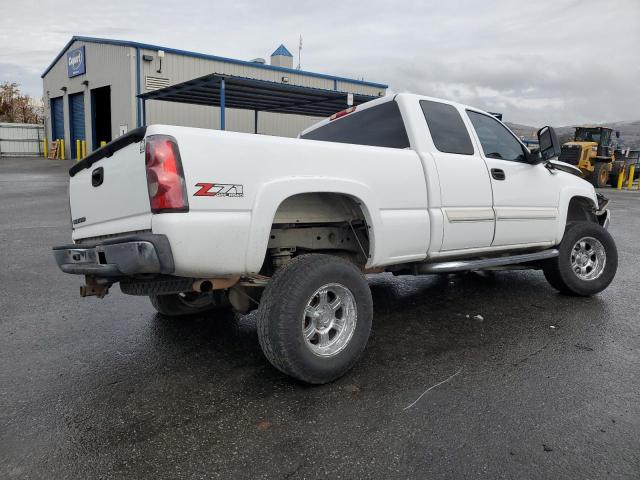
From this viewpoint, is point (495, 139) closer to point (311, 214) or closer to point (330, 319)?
point (311, 214)

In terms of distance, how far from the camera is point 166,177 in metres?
2.60

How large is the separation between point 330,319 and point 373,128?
1865 millimetres

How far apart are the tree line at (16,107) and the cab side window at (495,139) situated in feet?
138

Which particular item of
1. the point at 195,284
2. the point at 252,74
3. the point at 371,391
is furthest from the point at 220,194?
the point at 252,74

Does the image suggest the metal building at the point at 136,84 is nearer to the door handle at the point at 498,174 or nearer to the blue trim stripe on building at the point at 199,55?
the blue trim stripe on building at the point at 199,55

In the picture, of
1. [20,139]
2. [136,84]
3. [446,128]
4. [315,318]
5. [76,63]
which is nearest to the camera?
[315,318]

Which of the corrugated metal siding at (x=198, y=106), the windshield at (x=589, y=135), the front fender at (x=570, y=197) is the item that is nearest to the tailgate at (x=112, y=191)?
the front fender at (x=570, y=197)

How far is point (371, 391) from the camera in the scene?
120 inches

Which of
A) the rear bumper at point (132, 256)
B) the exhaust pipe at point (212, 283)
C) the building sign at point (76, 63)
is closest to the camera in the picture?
the rear bumper at point (132, 256)

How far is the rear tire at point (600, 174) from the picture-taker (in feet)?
80.1

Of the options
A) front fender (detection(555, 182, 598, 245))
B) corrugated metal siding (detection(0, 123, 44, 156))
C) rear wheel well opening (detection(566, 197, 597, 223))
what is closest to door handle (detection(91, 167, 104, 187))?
front fender (detection(555, 182, 598, 245))

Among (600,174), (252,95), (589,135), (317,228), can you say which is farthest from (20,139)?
(317,228)

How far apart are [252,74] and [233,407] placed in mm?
21647

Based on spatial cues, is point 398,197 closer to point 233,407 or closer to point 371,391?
point 371,391
